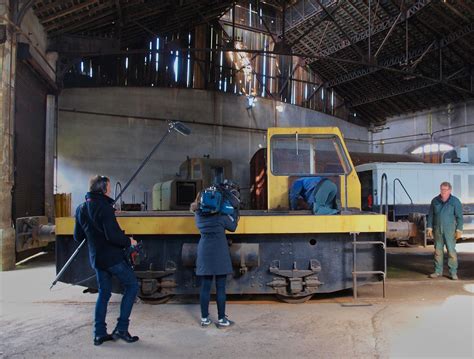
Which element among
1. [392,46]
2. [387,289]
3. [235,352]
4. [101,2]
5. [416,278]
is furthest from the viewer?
[392,46]

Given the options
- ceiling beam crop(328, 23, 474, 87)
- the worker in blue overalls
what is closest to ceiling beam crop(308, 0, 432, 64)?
ceiling beam crop(328, 23, 474, 87)

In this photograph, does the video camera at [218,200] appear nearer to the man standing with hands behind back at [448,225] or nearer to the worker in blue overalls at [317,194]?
the worker in blue overalls at [317,194]

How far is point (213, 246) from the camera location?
441cm

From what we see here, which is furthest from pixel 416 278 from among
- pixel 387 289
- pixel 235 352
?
pixel 235 352

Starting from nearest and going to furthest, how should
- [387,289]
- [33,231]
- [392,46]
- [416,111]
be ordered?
[33,231] < [387,289] < [392,46] < [416,111]

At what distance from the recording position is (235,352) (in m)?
3.89

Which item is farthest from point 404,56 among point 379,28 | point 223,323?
point 223,323

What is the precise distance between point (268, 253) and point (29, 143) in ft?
24.6

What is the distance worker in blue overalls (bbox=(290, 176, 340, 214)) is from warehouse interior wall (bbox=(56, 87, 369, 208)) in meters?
9.79

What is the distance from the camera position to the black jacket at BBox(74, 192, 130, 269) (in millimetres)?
3922

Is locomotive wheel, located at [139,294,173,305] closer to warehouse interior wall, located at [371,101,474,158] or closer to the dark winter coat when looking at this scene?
the dark winter coat

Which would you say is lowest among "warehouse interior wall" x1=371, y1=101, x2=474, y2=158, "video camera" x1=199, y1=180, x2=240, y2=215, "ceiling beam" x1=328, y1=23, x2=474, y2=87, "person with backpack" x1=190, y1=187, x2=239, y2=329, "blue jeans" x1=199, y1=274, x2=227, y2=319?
"blue jeans" x1=199, y1=274, x2=227, y2=319

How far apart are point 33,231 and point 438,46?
15417 mm

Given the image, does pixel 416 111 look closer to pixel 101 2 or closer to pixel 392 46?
pixel 392 46
